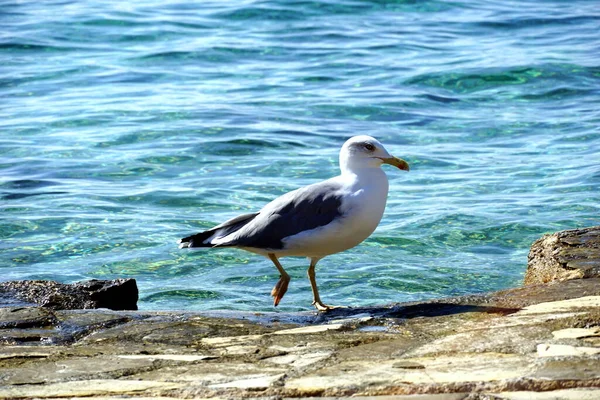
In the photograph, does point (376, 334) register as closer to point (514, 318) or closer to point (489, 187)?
point (514, 318)

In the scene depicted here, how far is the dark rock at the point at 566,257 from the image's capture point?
18.6ft

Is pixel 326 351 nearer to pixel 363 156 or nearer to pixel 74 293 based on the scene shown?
pixel 363 156

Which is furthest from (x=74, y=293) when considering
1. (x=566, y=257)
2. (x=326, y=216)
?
(x=566, y=257)

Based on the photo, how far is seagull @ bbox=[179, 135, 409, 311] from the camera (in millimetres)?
5629

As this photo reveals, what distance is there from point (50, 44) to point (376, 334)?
49.3 ft

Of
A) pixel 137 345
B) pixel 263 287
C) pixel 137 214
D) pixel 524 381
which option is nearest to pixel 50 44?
pixel 137 214

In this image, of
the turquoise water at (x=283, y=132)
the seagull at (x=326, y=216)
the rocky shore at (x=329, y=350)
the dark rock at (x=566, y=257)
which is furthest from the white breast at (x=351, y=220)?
the turquoise water at (x=283, y=132)

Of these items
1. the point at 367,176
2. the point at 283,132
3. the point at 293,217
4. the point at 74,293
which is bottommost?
the point at 283,132

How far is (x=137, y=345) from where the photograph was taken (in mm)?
4570

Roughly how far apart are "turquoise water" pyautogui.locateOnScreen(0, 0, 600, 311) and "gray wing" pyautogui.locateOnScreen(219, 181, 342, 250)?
1.73 metres

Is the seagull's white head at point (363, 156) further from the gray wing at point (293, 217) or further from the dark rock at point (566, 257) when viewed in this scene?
the dark rock at point (566, 257)

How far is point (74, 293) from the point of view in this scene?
5.79m

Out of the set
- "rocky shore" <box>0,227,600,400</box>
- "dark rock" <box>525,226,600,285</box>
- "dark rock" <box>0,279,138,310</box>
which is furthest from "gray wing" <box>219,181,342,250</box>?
"dark rock" <box>525,226,600,285</box>

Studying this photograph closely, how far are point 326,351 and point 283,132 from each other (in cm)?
875
